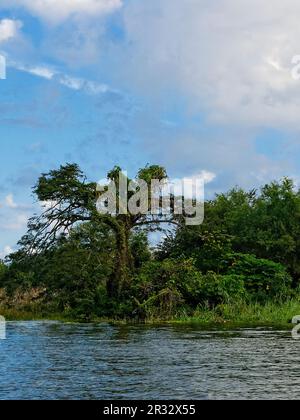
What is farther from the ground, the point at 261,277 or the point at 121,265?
the point at 121,265

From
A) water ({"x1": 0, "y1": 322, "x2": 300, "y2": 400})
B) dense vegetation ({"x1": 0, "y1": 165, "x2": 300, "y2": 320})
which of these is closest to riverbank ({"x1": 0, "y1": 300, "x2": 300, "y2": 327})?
dense vegetation ({"x1": 0, "y1": 165, "x2": 300, "y2": 320})

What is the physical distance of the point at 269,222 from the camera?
51.0 m

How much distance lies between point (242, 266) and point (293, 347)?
20.1 metres

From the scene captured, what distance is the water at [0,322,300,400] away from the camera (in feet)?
53.3

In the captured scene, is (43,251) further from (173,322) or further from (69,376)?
(69,376)

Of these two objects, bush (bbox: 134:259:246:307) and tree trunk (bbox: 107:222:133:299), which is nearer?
bush (bbox: 134:259:246:307)

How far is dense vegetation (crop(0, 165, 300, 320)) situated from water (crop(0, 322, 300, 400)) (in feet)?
25.2

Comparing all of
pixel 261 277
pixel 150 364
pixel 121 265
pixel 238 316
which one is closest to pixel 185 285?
pixel 238 316

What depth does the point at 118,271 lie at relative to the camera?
4112cm

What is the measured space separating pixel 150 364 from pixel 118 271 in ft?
66.7

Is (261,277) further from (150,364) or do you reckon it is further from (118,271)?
(150,364)

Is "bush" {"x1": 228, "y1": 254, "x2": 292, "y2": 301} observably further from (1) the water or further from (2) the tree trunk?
(1) the water

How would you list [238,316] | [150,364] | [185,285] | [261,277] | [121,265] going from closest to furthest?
[150,364], [238,316], [185,285], [121,265], [261,277]
